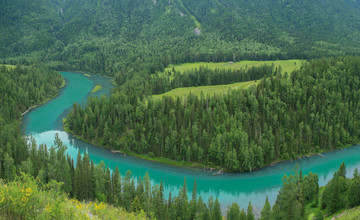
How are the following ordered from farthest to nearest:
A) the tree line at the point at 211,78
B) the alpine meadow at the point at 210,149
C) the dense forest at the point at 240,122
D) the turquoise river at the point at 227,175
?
the tree line at the point at 211,78, the dense forest at the point at 240,122, the turquoise river at the point at 227,175, the alpine meadow at the point at 210,149

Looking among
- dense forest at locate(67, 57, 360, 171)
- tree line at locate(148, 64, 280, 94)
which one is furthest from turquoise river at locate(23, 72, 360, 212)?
tree line at locate(148, 64, 280, 94)

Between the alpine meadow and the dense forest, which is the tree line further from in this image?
the dense forest

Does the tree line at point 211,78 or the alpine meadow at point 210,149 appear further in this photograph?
the tree line at point 211,78

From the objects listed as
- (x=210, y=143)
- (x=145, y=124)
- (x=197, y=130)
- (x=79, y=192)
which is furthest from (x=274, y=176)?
(x=79, y=192)

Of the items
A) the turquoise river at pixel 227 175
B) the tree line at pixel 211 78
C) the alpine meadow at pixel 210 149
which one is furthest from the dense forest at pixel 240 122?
the tree line at pixel 211 78

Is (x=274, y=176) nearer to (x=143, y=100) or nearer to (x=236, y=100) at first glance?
(x=236, y=100)

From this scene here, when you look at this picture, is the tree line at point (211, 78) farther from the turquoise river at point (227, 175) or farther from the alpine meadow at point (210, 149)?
the turquoise river at point (227, 175)

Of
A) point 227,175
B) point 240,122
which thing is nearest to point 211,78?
point 240,122

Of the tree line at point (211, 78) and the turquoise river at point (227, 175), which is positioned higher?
the tree line at point (211, 78)

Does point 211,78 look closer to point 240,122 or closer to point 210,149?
point 240,122
